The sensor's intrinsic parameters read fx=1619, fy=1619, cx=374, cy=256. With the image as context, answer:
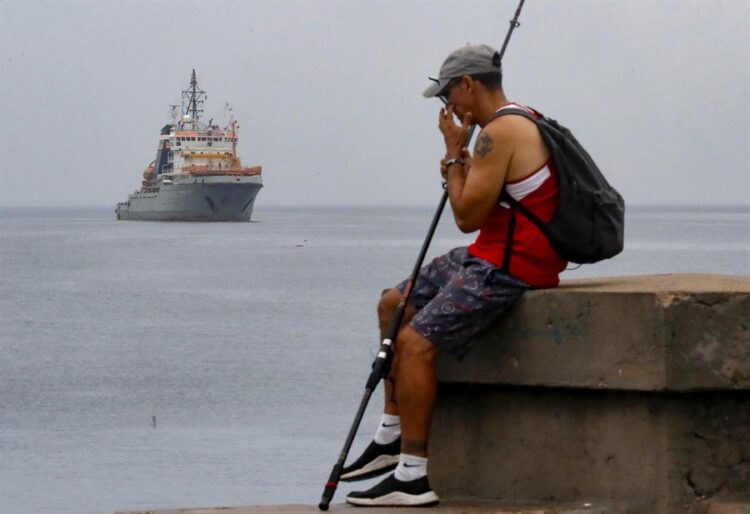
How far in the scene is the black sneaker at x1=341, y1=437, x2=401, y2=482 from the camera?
512 centimetres

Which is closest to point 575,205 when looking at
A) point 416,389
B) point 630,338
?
point 630,338

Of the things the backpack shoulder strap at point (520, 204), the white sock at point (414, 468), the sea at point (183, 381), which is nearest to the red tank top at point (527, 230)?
the backpack shoulder strap at point (520, 204)

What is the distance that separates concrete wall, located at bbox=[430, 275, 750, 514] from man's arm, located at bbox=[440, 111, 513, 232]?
30 cm

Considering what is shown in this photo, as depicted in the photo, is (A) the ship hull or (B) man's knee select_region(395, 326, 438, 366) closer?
(B) man's knee select_region(395, 326, 438, 366)

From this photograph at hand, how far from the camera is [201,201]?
10169 centimetres

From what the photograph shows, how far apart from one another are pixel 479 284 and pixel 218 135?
96.5m

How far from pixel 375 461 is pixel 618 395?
861mm

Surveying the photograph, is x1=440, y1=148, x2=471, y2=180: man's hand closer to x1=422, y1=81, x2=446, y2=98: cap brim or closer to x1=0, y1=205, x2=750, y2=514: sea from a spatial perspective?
x1=422, y1=81, x2=446, y2=98: cap brim

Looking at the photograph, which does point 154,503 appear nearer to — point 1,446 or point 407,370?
point 1,446

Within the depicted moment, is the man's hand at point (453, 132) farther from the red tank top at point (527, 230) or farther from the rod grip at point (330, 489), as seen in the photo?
the rod grip at point (330, 489)

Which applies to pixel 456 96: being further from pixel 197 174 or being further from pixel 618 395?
pixel 197 174

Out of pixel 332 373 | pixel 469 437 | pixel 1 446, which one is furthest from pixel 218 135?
pixel 469 437

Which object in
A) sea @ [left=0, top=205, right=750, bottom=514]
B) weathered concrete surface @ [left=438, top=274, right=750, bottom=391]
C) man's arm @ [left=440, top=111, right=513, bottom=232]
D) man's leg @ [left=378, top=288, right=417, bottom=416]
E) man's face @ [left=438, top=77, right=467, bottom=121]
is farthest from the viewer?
sea @ [left=0, top=205, right=750, bottom=514]

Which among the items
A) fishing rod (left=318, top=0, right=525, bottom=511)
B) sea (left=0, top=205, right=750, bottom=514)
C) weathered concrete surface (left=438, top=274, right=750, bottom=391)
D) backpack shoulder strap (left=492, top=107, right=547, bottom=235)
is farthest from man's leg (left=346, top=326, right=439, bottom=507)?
sea (left=0, top=205, right=750, bottom=514)
